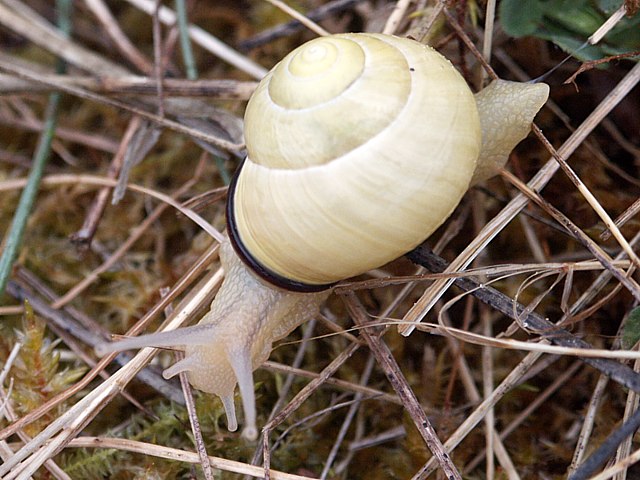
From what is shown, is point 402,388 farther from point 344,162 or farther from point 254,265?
point 344,162

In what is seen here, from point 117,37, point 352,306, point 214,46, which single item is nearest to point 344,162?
point 352,306

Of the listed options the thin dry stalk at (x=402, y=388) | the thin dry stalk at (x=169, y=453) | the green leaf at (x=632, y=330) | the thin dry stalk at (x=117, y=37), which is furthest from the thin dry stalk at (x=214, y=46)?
the green leaf at (x=632, y=330)

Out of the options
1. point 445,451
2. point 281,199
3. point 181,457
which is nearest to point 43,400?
point 181,457

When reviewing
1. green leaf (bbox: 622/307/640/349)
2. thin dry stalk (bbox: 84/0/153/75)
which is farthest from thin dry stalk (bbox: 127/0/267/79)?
green leaf (bbox: 622/307/640/349)

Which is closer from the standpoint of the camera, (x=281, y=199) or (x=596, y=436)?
(x=281, y=199)

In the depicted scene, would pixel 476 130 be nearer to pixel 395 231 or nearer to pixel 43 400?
pixel 395 231
